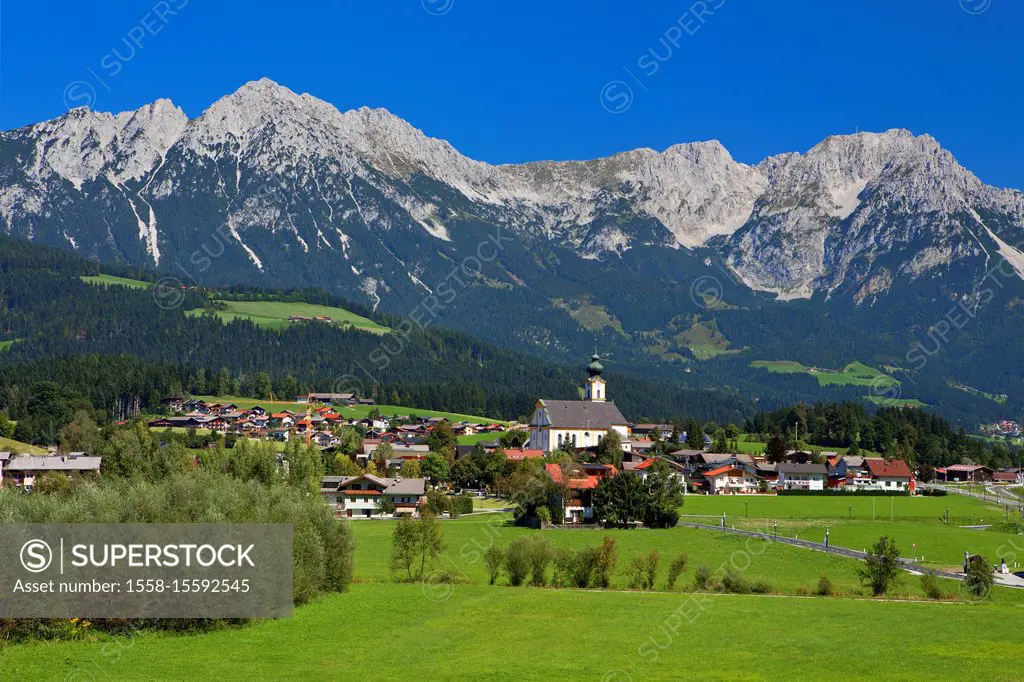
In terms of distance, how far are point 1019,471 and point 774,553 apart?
108742 mm

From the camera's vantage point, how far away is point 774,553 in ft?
242

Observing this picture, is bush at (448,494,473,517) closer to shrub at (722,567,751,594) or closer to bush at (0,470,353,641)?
bush at (0,470,353,641)

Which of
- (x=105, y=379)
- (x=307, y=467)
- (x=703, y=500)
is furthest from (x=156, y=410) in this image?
(x=703, y=500)

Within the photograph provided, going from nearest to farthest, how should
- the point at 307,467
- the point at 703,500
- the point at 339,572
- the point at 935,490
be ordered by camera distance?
the point at 339,572 < the point at 307,467 < the point at 703,500 < the point at 935,490

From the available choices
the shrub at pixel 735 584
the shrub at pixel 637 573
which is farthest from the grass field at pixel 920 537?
the shrub at pixel 637 573

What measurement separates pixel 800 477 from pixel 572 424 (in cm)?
3336

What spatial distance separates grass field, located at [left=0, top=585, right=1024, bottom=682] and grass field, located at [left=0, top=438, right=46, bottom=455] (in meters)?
94.3

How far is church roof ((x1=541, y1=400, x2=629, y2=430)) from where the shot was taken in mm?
163000

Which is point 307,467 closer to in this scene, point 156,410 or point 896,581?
point 896,581

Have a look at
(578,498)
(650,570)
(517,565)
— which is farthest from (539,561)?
(578,498)

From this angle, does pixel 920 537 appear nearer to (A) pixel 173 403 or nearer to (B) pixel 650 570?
(B) pixel 650 570

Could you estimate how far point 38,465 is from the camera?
124m

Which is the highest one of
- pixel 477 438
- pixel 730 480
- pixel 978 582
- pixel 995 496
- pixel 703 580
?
pixel 477 438

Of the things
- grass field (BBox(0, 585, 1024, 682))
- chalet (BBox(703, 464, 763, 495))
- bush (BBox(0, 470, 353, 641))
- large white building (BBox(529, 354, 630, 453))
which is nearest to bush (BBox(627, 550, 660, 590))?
grass field (BBox(0, 585, 1024, 682))
